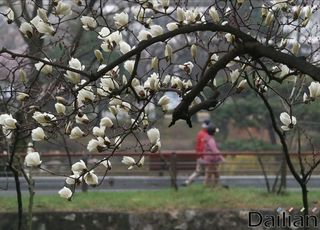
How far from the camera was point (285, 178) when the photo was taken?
11289mm

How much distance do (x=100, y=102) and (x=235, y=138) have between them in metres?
20.5

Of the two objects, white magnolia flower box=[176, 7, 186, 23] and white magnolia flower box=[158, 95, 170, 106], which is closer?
white magnolia flower box=[176, 7, 186, 23]

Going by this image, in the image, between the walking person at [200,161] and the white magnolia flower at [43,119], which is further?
the walking person at [200,161]

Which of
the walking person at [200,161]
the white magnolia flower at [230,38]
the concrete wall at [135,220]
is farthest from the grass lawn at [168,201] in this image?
the white magnolia flower at [230,38]

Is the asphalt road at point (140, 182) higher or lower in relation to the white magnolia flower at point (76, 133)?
higher

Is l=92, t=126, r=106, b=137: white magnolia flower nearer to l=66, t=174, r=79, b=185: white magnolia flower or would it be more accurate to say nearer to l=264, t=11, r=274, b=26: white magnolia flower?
l=66, t=174, r=79, b=185: white magnolia flower

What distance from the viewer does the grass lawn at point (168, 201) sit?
10039mm

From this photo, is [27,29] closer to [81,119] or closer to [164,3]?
[81,119]

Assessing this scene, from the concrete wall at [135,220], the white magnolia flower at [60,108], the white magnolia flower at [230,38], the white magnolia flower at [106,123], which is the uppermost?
the white magnolia flower at [230,38]

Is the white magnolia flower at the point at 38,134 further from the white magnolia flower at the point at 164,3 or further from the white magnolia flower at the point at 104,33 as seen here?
the white magnolia flower at the point at 164,3

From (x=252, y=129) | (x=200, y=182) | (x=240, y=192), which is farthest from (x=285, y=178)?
(x=252, y=129)

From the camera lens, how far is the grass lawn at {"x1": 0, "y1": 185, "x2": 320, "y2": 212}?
32.9ft

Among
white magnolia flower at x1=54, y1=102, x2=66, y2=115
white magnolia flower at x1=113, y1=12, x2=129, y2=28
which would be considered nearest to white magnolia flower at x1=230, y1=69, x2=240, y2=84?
white magnolia flower at x1=113, y1=12, x2=129, y2=28

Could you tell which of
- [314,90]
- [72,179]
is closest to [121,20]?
[72,179]
